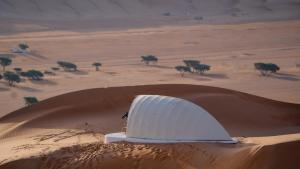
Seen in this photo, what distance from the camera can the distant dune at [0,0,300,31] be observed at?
70875mm

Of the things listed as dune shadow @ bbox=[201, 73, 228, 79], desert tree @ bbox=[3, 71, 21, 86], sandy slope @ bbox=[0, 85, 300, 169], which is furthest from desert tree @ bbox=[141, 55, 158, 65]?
sandy slope @ bbox=[0, 85, 300, 169]

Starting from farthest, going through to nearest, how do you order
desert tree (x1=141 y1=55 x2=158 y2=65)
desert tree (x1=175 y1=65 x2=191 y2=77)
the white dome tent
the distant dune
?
the distant dune < desert tree (x1=141 y1=55 x2=158 y2=65) < desert tree (x1=175 y1=65 x2=191 y2=77) < the white dome tent

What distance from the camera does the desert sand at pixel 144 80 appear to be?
39.9 ft

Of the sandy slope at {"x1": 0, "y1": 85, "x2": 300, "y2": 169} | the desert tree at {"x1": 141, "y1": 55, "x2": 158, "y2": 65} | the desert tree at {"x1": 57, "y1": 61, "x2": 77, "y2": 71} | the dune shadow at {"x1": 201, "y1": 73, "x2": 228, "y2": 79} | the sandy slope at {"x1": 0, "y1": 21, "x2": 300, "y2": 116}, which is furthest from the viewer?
the desert tree at {"x1": 141, "y1": 55, "x2": 158, "y2": 65}

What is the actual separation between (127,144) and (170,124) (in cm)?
117

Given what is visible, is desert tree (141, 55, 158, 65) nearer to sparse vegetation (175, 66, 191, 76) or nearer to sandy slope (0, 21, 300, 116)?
sandy slope (0, 21, 300, 116)

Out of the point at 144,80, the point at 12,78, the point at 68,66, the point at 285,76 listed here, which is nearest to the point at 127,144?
the point at 144,80

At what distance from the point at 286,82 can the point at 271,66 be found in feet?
10.4

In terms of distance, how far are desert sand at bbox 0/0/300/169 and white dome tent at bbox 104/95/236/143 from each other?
14.6 inches

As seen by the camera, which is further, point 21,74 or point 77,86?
point 21,74

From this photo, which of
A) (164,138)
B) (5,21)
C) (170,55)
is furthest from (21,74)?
(5,21)

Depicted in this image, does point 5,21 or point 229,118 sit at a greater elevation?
point 5,21

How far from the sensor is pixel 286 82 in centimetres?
3094

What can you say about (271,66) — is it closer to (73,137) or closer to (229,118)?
(229,118)
